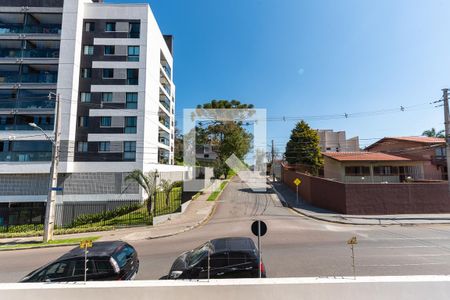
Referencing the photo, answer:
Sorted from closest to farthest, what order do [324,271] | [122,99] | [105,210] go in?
[324,271] → [105,210] → [122,99]

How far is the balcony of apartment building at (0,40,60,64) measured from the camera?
25234mm

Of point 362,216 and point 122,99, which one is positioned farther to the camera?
point 122,99

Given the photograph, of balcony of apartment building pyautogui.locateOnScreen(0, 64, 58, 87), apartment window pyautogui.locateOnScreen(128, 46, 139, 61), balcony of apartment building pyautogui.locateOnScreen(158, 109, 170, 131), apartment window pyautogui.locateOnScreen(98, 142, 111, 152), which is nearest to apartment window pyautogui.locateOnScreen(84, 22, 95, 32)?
apartment window pyautogui.locateOnScreen(128, 46, 139, 61)

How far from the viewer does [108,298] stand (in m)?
3.63

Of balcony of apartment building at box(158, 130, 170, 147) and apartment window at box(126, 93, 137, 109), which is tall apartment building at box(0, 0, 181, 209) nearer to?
apartment window at box(126, 93, 137, 109)

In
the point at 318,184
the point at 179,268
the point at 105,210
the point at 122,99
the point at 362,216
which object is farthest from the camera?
the point at 122,99

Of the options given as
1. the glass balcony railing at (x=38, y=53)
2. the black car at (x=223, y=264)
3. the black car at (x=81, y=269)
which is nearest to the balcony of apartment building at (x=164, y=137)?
the glass balcony railing at (x=38, y=53)

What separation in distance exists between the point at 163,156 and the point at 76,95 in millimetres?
13322

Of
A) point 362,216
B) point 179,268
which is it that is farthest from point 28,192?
point 362,216

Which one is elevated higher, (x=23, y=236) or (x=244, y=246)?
(x=244, y=246)

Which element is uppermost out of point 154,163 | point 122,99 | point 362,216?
point 122,99

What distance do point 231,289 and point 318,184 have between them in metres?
22.0

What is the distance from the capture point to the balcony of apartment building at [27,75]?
2508cm

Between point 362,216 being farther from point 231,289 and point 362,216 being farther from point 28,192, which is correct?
point 28,192
